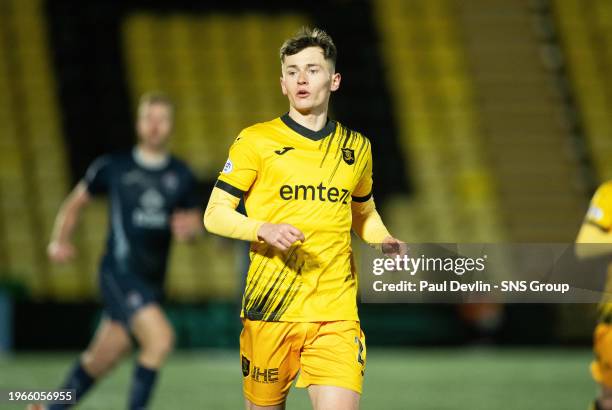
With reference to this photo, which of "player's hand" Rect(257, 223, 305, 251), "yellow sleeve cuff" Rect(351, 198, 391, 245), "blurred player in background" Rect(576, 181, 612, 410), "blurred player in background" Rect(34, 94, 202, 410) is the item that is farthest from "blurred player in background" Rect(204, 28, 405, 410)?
"blurred player in background" Rect(34, 94, 202, 410)

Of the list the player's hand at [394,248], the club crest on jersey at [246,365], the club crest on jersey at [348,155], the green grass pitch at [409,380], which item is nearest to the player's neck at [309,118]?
the club crest on jersey at [348,155]

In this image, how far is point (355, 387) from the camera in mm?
4156

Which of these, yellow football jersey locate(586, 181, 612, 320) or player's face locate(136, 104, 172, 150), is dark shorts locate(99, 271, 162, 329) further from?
yellow football jersey locate(586, 181, 612, 320)

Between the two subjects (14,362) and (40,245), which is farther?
(40,245)

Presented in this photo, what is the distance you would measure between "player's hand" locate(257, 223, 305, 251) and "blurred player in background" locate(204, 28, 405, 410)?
0.34 m

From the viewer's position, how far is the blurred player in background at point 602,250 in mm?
4734

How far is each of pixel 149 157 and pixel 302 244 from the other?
3118 mm

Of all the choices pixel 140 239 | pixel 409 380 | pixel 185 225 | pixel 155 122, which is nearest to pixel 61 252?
pixel 140 239

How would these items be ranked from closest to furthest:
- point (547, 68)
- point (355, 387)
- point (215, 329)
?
1. point (355, 387)
2. point (215, 329)
3. point (547, 68)

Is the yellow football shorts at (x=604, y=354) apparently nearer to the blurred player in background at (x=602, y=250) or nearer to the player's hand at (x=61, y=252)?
the blurred player in background at (x=602, y=250)

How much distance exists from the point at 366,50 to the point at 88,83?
4172mm

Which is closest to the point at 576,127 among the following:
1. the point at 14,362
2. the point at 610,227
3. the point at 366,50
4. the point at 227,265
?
the point at 366,50

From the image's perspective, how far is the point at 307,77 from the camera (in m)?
4.14

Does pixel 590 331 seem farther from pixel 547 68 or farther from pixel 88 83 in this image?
pixel 88 83
